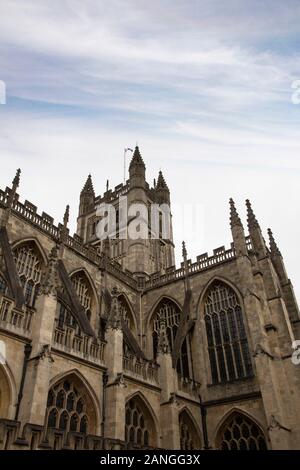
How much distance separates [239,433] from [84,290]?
1000 cm

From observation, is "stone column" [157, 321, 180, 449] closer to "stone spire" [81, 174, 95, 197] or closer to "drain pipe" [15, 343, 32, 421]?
"drain pipe" [15, 343, 32, 421]

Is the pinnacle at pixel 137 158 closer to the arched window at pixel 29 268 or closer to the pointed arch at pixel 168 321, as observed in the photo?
the pointed arch at pixel 168 321

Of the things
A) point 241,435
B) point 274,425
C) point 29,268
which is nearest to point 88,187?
point 29,268

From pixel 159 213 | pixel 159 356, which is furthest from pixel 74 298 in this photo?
pixel 159 213

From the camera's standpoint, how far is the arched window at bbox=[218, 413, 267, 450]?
1717cm

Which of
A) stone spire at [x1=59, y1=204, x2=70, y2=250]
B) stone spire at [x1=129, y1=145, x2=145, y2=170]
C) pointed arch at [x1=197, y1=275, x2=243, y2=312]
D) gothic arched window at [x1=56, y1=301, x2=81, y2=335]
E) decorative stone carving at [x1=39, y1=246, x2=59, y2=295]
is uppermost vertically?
stone spire at [x1=129, y1=145, x2=145, y2=170]

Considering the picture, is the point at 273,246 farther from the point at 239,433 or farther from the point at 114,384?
the point at 114,384

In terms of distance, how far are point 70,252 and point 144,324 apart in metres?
6.90

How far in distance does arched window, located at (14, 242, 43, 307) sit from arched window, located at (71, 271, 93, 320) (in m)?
2.11

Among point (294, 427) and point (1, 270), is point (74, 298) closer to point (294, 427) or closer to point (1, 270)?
point (1, 270)

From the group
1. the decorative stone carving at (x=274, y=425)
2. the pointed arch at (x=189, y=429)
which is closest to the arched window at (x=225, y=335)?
the pointed arch at (x=189, y=429)

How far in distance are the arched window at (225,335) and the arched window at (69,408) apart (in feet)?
27.4

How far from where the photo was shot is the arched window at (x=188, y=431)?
1777cm

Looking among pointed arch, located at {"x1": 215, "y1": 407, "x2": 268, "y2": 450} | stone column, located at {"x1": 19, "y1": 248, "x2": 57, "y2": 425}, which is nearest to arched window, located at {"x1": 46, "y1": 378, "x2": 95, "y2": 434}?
stone column, located at {"x1": 19, "y1": 248, "x2": 57, "y2": 425}
